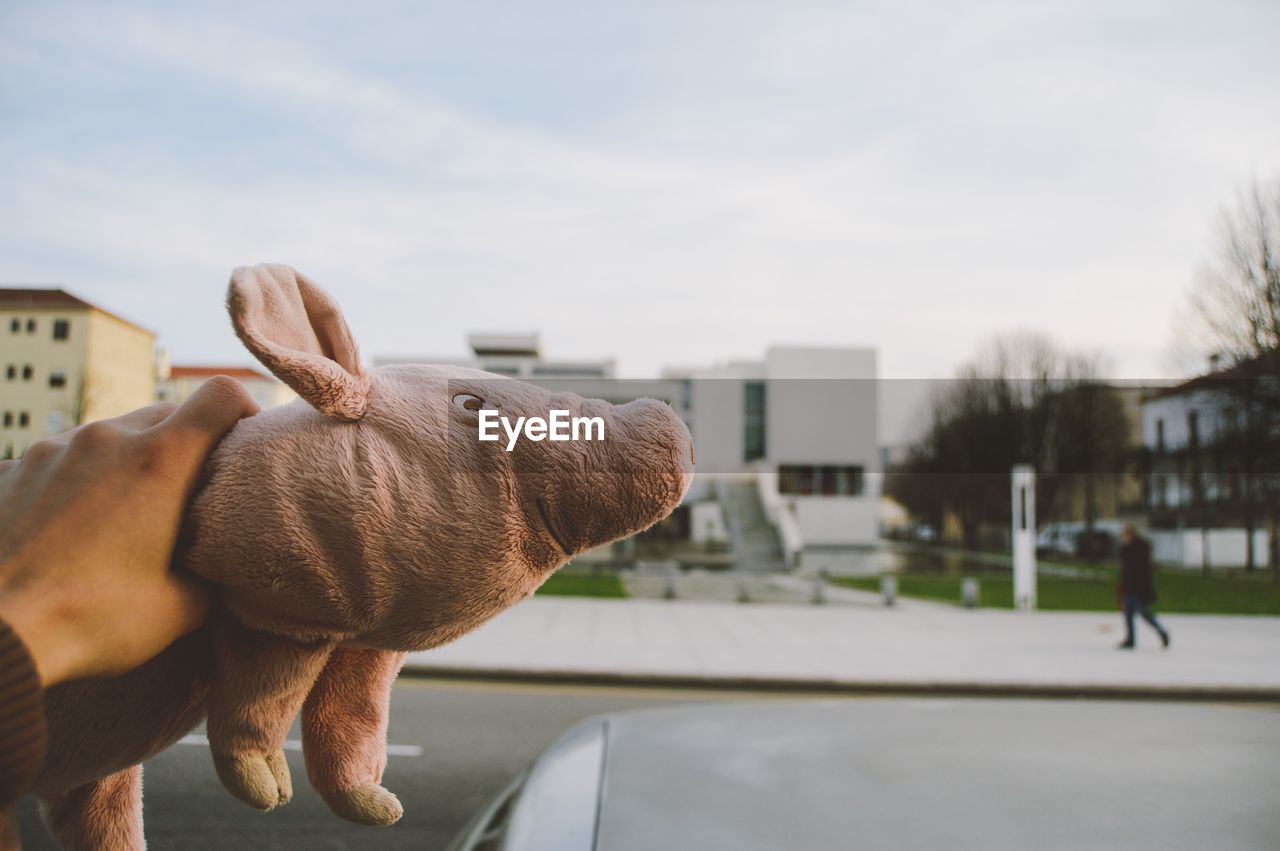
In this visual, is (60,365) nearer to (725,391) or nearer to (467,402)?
(467,402)

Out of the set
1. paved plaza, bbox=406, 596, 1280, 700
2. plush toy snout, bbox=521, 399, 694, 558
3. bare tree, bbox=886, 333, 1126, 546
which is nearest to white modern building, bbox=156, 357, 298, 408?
plush toy snout, bbox=521, 399, 694, 558

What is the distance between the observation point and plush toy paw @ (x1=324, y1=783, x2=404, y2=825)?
0.67m

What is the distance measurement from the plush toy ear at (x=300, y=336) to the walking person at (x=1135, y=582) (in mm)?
11863

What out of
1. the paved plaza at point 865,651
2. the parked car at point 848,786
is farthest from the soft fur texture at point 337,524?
the paved plaza at point 865,651

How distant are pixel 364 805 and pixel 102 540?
0.30 meters

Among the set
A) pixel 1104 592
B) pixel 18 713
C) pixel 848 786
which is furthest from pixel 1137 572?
pixel 18 713

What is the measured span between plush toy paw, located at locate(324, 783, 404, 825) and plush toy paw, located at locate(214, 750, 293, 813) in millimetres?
42

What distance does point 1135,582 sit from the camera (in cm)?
1058

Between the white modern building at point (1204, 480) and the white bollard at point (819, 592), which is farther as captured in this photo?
the white modern building at point (1204, 480)

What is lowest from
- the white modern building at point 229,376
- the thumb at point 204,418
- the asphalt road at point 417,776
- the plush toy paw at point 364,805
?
the asphalt road at point 417,776

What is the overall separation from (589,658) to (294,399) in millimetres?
8220

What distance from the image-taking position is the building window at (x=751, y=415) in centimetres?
85

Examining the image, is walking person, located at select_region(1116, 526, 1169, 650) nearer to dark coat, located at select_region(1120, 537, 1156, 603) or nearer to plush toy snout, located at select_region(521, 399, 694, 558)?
dark coat, located at select_region(1120, 537, 1156, 603)

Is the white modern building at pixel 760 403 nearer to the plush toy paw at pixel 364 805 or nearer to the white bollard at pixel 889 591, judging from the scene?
the plush toy paw at pixel 364 805
